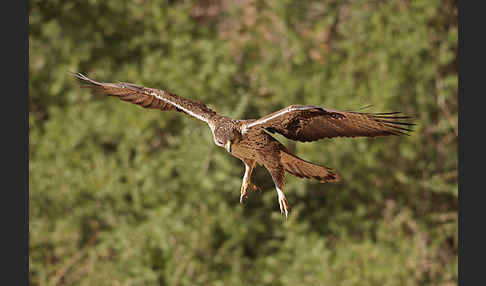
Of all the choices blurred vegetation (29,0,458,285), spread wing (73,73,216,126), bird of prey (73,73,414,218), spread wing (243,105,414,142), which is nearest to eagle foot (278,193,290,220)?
bird of prey (73,73,414,218)

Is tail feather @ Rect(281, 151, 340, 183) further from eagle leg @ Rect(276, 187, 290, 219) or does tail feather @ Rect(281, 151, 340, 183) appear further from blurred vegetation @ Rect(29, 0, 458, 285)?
blurred vegetation @ Rect(29, 0, 458, 285)

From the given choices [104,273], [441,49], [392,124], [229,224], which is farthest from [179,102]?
[441,49]

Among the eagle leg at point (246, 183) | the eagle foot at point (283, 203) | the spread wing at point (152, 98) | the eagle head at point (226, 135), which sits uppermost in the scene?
the spread wing at point (152, 98)

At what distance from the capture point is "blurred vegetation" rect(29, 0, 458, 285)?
522cm

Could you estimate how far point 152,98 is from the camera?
6.57ft

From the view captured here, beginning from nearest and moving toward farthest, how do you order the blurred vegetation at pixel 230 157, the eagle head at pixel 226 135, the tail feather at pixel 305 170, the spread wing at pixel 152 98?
the eagle head at pixel 226 135, the spread wing at pixel 152 98, the tail feather at pixel 305 170, the blurred vegetation at pixel 230 157

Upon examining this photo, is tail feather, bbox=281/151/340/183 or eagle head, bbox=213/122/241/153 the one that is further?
tail feather, bbox=281/151/340/183

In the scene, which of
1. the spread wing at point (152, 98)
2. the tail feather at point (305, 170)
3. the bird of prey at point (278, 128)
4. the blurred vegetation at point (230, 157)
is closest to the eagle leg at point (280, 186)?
the bird of prey at point (278, 128)

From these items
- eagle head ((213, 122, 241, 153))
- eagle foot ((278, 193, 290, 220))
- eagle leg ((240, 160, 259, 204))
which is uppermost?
eagle head ((213, 122, 241, 153))

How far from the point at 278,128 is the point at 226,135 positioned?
6.2 inches

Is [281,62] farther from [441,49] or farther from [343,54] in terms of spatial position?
[441,49]

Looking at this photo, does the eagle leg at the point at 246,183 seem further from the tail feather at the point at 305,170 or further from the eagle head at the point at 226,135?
the tail feather at the point at 305,170

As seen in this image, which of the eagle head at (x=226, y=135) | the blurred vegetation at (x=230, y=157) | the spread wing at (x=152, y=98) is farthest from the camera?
the blurred vegetation at (x=230, y=157)

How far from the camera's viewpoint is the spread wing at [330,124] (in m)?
1.59
